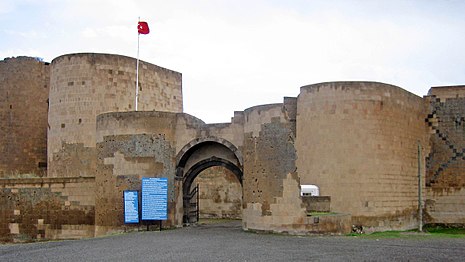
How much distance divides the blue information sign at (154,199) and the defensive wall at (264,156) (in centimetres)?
43

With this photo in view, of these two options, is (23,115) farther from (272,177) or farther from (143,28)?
(272,177)

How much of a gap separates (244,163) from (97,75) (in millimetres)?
10044

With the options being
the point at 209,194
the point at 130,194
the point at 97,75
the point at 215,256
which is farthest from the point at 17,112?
the point at 215,256

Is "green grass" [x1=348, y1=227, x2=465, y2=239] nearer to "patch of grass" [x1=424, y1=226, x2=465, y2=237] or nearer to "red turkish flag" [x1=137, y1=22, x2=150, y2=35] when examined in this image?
"patch of grass" [x1=424, y1=226, x2=465, y2=237]

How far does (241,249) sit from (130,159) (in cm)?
889

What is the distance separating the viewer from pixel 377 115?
23234 mm

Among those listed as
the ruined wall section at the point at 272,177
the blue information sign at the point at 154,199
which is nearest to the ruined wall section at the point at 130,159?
the blue information sign at the point at 154,199

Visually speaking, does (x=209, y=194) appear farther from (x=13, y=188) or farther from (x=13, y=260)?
(x=13, y=260)

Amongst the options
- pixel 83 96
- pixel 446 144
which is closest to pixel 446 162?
pixel 446 144

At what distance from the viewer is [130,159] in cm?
2391

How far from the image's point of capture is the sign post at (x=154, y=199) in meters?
23.2

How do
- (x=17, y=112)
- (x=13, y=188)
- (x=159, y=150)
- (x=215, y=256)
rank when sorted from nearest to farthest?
(x=215, y=256), (x=159, y=150), (x=13, y=188), (x=17, y=112)

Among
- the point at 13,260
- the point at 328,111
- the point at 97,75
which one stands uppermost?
the point at 97,75

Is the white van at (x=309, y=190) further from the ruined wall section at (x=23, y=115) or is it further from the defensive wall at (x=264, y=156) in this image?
the ruined wall section at (x=23, y=115)
